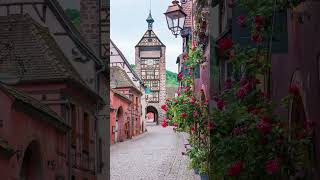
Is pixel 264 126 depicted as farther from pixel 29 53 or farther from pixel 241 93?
pixel 29 53

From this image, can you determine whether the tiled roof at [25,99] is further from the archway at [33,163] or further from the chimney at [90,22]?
the chimney at [90,22]

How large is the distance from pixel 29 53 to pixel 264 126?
12.2 m

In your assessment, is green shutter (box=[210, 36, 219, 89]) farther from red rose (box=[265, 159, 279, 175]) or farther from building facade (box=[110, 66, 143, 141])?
building facade (box=[110, 66, 143, 141])

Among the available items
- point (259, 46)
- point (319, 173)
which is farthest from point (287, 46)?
point (319, 173)

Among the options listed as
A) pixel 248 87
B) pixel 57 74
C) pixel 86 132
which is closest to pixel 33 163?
pixel 57 74

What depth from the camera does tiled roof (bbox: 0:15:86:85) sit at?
58.6 ft

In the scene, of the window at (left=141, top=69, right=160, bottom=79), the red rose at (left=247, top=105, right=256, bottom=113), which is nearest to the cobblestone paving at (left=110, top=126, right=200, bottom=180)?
the red rose at (left=247, top=105, right=256, bottom=113)

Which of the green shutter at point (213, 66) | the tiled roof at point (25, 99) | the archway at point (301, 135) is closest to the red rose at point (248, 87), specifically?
the archway at point (301, 135)

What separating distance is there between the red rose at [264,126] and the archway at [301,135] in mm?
394

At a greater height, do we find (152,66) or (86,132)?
(152,66)

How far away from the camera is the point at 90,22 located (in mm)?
26641

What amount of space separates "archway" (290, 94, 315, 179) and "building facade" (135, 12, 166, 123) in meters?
66.3

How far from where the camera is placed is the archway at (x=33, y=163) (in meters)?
14.1

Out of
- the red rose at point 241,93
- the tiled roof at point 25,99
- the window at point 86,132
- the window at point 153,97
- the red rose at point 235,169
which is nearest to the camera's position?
the red rose at point 235,169
